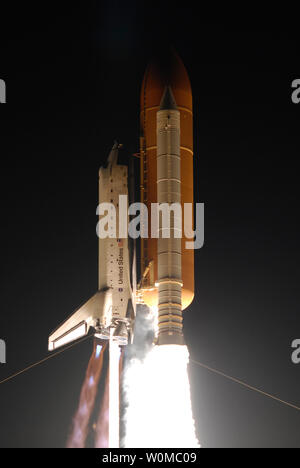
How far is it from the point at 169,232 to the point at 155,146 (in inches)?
80.8

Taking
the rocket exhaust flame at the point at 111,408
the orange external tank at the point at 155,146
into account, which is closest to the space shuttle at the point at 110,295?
the rocket exhaust flame at the point at 111,408

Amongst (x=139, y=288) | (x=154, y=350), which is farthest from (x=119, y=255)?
(x=154, y=350)

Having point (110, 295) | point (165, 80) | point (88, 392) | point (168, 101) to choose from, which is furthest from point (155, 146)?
point (88, 392)

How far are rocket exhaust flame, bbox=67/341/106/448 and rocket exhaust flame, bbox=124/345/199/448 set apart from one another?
0.93 m

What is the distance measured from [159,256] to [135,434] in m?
3.24

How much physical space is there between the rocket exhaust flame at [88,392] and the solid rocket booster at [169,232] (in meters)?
1.84

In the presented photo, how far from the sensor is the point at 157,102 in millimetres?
23109

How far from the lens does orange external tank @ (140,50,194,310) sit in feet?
74.1

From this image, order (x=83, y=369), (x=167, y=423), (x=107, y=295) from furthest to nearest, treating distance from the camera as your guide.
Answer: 1. (x=83, y=369)
2. (x=107, y=295)
3. (x=167, y=423)

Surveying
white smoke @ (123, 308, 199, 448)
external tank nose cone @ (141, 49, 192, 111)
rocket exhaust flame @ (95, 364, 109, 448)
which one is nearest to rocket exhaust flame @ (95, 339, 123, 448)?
rocket exhaust flame @ (95, 364, 109, 448)

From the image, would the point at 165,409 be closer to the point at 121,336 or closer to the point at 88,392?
the point at 121,336

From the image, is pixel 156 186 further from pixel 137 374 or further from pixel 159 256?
pixel 137 374

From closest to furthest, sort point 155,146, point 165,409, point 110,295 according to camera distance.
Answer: point 165,409, point 110,295, point 155,146

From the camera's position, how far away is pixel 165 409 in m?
20.9
